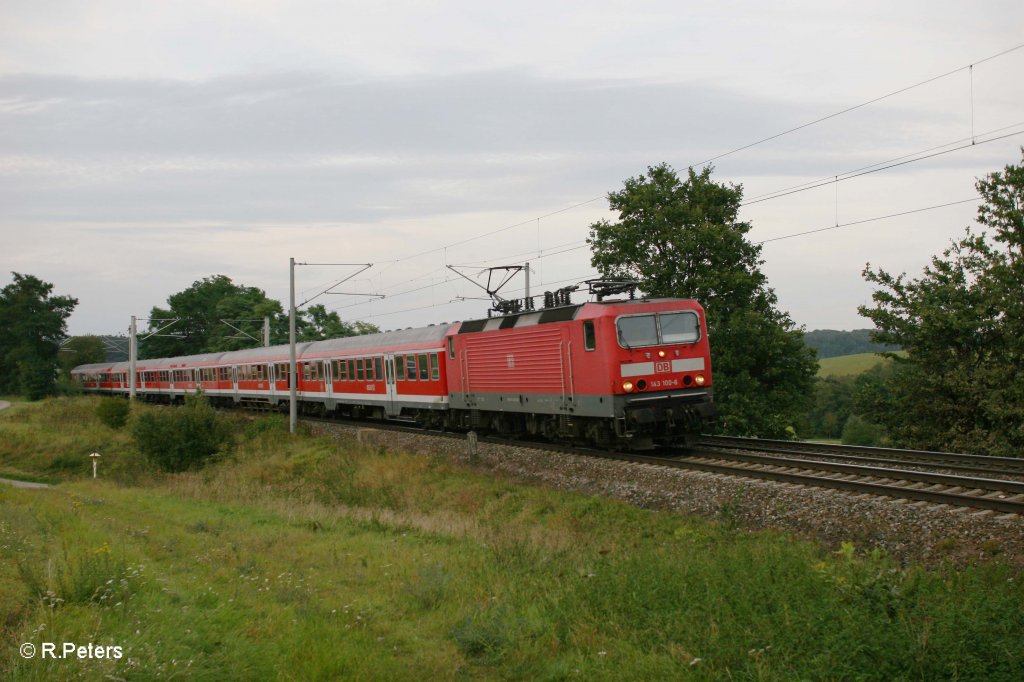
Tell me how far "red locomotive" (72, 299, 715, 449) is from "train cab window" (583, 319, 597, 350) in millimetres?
23

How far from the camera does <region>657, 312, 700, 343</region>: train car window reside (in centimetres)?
1828

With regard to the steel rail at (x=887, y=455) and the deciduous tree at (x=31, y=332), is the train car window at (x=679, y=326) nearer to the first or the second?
the steel rail at (x=887, y=455)

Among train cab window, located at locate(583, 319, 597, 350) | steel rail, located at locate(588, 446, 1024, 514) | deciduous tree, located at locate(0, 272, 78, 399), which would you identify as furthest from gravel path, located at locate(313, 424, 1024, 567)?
deciduous tree, located at locate(0, 272, 78, 399)

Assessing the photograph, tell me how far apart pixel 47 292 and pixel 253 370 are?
154 ft

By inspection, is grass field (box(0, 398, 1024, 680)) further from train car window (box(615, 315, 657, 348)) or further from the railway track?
train car window (box(615, 315, 657, 348))

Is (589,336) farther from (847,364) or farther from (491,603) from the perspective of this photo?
(847,364)

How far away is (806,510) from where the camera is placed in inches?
471

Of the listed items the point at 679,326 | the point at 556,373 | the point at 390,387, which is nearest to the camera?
the point at 679,326

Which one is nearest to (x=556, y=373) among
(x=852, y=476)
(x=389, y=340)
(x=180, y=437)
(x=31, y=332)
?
(x=852, y=476)

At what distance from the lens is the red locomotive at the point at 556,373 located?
1780 cm

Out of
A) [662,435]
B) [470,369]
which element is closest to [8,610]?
[662,435]

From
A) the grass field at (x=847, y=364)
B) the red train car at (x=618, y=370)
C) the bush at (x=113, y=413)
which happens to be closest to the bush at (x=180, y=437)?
the bush at (x=113, y=413)

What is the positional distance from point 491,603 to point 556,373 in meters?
11.1

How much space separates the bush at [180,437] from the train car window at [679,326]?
69.2ft
